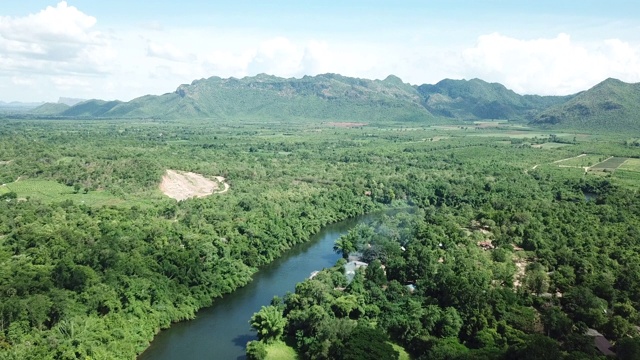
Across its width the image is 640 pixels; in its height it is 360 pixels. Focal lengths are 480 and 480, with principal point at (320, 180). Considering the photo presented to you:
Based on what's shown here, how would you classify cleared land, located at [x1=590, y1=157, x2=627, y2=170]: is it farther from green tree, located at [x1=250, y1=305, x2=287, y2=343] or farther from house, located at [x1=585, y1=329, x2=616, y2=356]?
green tree, located at [x1=250, y1=305, x2=287, y2=343]

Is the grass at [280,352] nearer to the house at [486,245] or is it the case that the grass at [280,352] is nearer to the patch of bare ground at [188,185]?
the house at [486,245]

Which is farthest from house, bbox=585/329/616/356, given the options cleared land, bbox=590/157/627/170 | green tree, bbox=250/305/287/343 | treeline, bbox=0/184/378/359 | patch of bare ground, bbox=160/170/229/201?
cleared land, bbox=590/157/627/170

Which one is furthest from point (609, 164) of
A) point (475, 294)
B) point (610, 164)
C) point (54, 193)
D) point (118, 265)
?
point (54, 193)

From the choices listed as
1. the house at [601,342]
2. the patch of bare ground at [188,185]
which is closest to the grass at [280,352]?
the house at [601,342]

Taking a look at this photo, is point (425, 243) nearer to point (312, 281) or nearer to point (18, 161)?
point (312, 281)

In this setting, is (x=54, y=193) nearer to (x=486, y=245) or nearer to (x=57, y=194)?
(x=57, y=194)

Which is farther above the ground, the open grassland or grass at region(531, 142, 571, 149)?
grass at region(531, 142, 571, 149)
